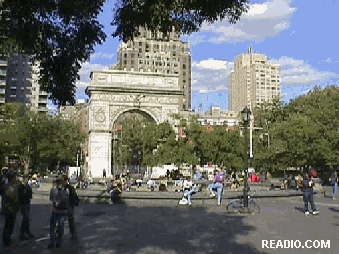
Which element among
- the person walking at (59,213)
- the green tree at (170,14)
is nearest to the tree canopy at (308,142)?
the person walking at (59,213)

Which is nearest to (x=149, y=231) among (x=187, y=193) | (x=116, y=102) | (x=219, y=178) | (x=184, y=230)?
(x=184, y=230)

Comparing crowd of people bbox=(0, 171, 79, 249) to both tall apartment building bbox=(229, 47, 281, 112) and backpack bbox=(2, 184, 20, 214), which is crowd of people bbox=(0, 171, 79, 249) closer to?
backpack bbox=(2, 184, 20, 214)

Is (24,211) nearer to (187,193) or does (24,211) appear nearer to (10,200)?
(10,200)

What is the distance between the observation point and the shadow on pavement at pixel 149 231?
8.94m

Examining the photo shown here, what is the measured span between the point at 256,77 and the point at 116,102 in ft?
402

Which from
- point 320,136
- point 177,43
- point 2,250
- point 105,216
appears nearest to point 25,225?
point 2,250

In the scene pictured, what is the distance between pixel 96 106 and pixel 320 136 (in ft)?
91.5

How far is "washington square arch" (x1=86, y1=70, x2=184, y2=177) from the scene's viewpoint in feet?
174

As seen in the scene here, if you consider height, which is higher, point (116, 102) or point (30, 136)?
point (116, 102)

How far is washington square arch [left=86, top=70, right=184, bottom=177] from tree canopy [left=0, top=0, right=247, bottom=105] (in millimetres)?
45068

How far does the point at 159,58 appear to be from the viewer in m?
123

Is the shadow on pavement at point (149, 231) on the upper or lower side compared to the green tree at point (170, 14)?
lower

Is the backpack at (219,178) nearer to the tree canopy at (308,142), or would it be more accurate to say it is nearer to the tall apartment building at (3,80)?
the tree canopy at (308,142)

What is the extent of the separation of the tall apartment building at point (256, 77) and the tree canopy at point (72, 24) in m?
159
